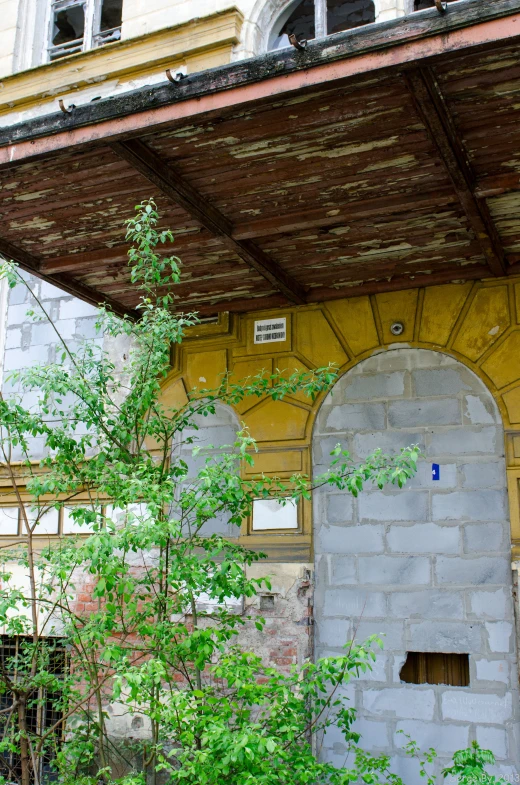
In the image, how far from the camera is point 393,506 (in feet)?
20.1

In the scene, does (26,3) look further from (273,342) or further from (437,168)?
(437,168)

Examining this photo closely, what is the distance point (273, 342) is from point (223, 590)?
2853 mm

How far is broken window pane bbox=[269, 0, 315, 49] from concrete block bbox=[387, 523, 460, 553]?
5035 mm

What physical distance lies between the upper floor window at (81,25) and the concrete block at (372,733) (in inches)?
296

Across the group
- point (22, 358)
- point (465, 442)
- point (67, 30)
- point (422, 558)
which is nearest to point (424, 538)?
point (422, 558)

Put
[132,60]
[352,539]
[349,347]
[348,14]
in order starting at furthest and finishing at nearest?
[132,60]
[348,14]
[349,347]
[352,539]

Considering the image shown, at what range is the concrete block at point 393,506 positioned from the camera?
604 centimetres

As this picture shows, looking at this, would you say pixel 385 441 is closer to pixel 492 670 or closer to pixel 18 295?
pixel 492 670

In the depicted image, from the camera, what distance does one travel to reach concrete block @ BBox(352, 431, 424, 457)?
243 inches

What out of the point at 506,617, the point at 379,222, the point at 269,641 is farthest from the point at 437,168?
the point at 269,641

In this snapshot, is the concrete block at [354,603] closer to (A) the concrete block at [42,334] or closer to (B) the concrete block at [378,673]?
(B) the concrete block at [378,673]

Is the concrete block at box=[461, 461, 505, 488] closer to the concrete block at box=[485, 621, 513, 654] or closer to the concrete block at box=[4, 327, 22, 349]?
the concrete block at box=[485, 621, 513, 654]

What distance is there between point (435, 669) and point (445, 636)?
31 cm

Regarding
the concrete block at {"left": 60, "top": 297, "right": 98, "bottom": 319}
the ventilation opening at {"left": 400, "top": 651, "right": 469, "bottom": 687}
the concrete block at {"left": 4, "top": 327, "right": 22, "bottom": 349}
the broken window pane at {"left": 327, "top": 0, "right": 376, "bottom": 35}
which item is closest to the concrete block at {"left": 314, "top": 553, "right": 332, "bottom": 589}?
the ventilation opening at {"left": 400, "top": 651, "right": 469, "bottom": 687}
